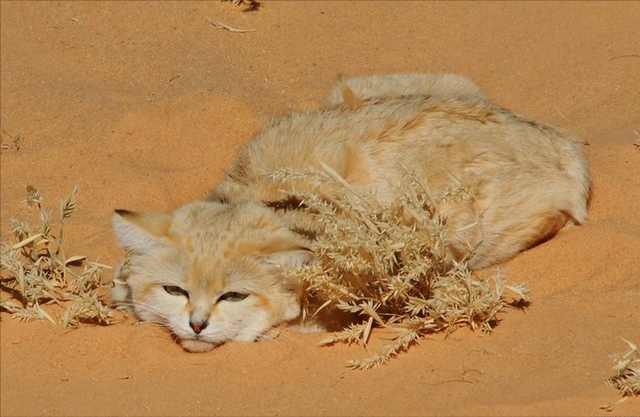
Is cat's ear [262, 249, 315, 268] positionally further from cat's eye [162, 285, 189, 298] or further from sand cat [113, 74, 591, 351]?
cat's eye [162, 285, 189, 298]

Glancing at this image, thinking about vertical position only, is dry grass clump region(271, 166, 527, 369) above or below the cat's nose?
above

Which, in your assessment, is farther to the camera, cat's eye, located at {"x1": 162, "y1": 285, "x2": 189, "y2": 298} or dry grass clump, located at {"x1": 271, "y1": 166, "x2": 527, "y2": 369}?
cat's eye, located at {"x1": 162, "y1": 285, "x2": 189, "y2": 298}

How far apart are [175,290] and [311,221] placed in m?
0.88

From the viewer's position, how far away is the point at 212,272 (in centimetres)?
483

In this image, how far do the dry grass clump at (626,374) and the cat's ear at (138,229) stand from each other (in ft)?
7.71

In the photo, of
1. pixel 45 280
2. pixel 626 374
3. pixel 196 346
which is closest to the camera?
pixel 626 374

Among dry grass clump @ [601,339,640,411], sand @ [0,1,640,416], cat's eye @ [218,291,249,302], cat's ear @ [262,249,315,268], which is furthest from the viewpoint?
cat's eye @ [218,291,249,302]

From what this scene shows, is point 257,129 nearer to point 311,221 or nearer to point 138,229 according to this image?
point 311,221

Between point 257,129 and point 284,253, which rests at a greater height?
point 284,253

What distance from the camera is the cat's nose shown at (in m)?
4.77

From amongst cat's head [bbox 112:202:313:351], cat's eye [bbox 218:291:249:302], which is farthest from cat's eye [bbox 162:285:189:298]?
cat's eye [bbox 218:291:249:302]

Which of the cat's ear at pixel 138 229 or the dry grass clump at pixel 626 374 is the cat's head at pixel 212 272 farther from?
the dry grass clump at pixel 626 374

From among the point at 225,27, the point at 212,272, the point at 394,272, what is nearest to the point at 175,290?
the point at 212,272

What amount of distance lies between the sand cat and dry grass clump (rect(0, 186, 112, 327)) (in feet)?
0.73
